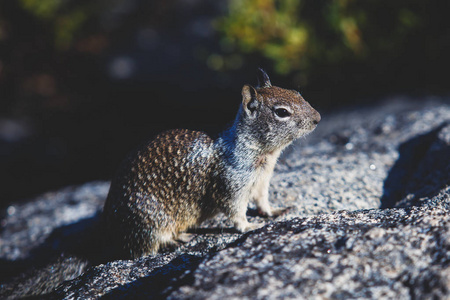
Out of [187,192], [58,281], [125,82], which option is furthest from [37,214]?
[125,82]

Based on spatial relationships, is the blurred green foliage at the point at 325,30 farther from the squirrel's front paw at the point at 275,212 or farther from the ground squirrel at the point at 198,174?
the squirrel's front paw at the point at 275,212

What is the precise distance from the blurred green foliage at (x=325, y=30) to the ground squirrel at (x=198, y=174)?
3617 millimetres

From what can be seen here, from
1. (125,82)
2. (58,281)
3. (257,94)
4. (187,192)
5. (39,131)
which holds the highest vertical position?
(125,82)

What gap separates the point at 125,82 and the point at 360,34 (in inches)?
190

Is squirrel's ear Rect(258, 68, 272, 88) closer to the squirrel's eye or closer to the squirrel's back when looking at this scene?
the squirrel's eye

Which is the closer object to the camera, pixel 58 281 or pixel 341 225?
pixel 341 225

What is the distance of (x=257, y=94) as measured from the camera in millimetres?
4035

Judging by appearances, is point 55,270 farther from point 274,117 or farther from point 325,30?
point 325,30

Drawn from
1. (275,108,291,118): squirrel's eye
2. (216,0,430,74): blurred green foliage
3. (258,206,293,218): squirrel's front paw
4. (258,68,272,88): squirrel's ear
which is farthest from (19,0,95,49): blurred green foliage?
(258,206,293,218): squirrel's front paw

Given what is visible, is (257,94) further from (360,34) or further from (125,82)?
(125,82)

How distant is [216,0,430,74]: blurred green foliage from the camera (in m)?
7.38

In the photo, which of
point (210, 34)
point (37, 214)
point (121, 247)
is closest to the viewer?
point (121, 247)

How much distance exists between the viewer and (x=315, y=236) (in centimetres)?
286

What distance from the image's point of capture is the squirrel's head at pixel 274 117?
408 centimetres
